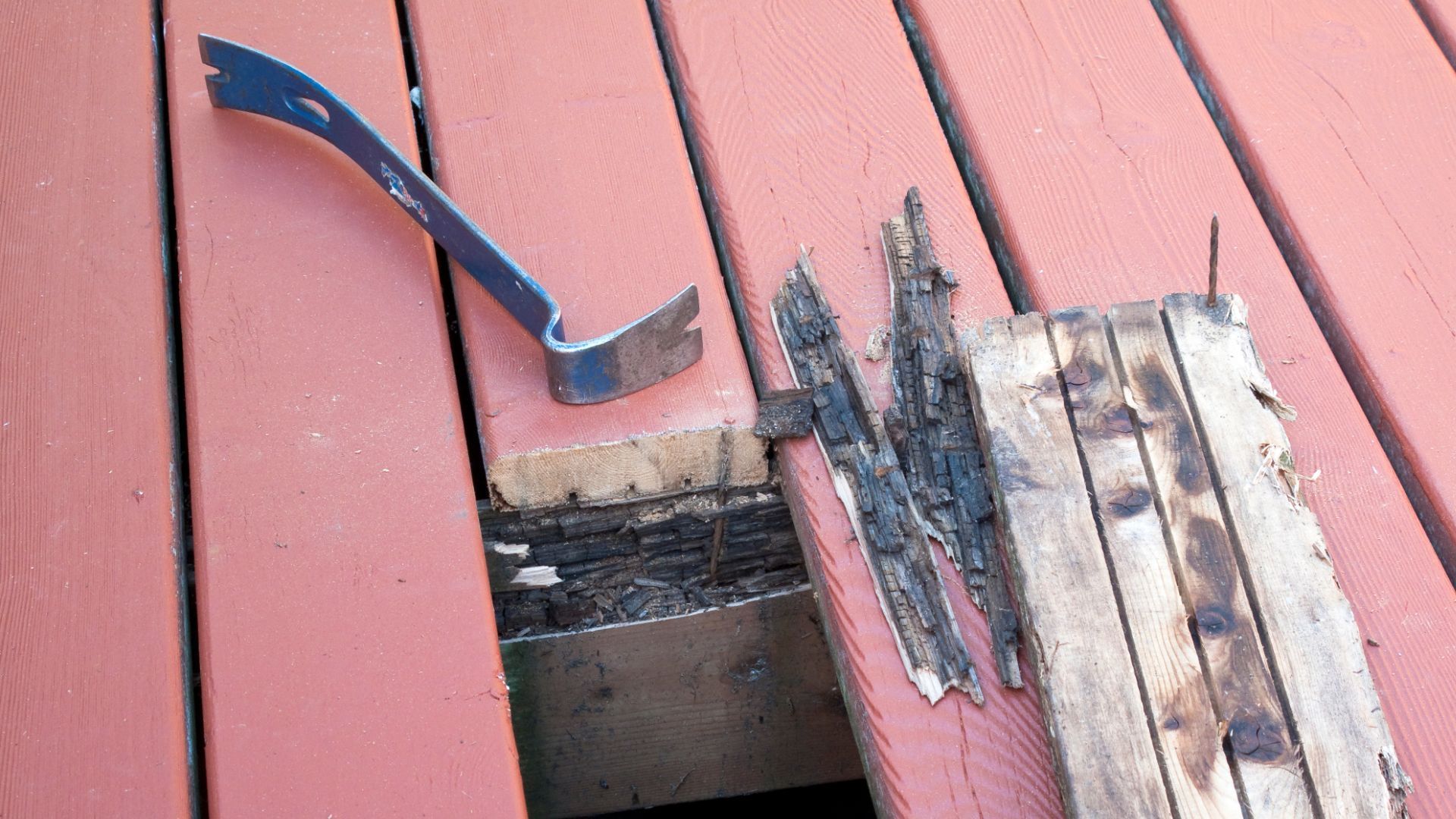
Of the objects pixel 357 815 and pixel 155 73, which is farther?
pixel 155 73

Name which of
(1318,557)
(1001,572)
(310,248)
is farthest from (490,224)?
(1318,557)

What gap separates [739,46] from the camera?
6.60 feet

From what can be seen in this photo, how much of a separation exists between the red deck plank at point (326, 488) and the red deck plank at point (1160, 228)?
926 millimetres

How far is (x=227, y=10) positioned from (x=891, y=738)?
1644mm

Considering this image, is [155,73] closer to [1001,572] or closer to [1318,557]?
[1001,572]

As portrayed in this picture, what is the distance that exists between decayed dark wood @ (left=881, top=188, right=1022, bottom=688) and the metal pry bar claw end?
30cm

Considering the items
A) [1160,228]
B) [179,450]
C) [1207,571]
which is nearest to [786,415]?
[1207,571]

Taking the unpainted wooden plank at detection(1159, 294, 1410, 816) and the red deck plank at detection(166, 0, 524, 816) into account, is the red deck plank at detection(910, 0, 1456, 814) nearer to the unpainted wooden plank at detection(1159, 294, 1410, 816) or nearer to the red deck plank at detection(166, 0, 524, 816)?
the unpainted wooden plank at detection(1159, 294, 1410, 816)

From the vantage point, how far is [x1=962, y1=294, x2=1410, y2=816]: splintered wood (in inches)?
47.7

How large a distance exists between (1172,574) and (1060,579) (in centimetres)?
13

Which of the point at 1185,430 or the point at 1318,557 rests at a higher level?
the point at 1185,430

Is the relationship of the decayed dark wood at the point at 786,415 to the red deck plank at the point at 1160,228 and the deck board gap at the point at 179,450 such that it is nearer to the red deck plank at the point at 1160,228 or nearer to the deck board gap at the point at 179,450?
the red deck plank at the point at 1160,228

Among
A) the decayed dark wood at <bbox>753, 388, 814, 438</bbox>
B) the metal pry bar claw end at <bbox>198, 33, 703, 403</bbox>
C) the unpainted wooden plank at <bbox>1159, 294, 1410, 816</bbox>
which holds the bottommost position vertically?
the unpainted wooden plank at <bbox>1159, 294, 1410, 816</bbox>

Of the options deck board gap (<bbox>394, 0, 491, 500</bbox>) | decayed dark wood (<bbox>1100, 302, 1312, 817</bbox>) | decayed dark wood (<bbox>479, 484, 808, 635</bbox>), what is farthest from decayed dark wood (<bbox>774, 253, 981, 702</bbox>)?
deck board gap (<bbox>394, 0, 491, 500</bbox>)
